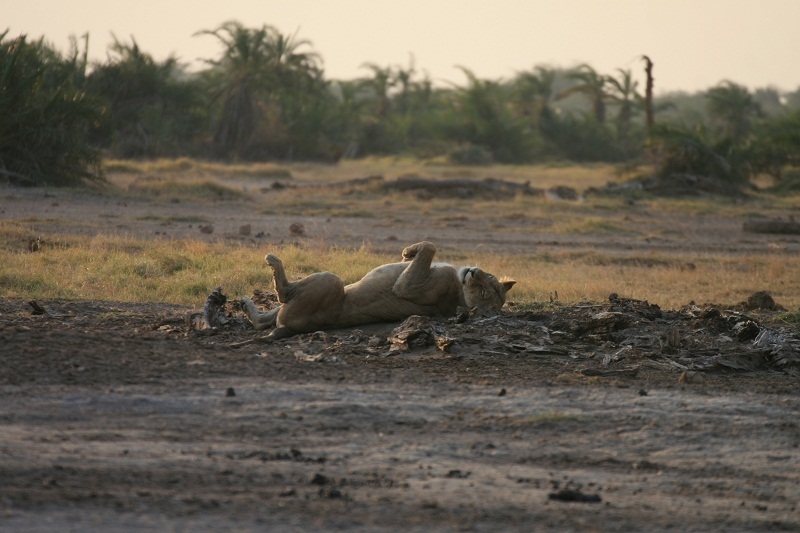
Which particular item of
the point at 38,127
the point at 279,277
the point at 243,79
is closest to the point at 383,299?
the point at 279,277

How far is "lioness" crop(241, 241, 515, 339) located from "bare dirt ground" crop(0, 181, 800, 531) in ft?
0.48

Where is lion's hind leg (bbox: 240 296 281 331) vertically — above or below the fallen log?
below

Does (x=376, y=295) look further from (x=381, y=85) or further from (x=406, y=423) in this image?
(x=381, y=85)

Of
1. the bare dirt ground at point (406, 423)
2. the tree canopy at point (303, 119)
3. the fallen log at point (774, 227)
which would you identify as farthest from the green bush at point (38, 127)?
the bare dirt ground at point (406, 423)

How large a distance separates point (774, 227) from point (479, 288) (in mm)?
12793

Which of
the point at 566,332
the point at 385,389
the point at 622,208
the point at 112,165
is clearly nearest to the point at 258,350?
the point at 385,389

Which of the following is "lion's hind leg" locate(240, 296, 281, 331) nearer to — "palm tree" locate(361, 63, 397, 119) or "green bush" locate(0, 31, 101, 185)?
"green bush" locate(0, 31, 101, 185)

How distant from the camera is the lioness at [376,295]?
23.9ft

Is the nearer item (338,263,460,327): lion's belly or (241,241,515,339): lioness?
(241,241,515,339): lioness

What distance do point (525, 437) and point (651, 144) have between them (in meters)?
24.8

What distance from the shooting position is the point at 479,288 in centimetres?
800

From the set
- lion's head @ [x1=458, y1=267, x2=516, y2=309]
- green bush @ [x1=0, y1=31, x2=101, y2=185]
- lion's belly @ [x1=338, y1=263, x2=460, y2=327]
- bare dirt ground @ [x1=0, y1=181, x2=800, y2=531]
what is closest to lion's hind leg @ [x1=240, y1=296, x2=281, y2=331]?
bare dirt ground @ [x1=0, y1=181, x2=800, y2=531]

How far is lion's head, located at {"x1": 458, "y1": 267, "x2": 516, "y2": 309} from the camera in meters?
7.91

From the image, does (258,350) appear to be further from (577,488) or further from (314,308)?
(577,488)
